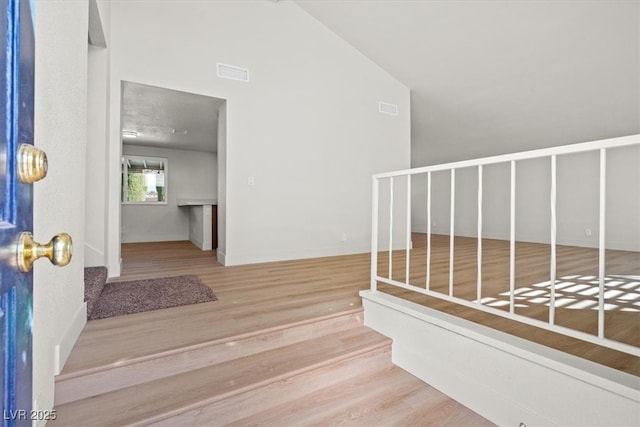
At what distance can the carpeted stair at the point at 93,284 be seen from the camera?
2.05 metres

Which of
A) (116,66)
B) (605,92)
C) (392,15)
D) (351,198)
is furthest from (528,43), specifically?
(116,66)

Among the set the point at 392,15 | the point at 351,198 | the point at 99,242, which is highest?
the point at 392,15

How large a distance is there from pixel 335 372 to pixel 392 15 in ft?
Answer: 14.0

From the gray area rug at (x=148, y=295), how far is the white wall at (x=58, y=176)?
0.40 meters

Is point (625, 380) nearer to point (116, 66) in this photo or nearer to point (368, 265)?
point (368, 265)

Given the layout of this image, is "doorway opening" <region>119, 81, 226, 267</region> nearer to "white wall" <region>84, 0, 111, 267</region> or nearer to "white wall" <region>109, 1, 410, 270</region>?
"white wall" <region>109, 1, 410, 270</region>

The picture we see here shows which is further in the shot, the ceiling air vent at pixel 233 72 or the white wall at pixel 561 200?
the white wall at pixel 561 200

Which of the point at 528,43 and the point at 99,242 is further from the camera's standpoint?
the point at 528,43

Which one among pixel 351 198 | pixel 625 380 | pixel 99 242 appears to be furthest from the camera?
pixel 351 198

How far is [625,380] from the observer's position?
1065 mm

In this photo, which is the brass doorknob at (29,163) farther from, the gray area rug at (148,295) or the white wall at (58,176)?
the gray area rug at (148,295)

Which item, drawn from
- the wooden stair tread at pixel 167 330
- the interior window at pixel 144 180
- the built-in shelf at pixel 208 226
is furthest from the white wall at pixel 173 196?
the wooden stair tread at pixel 167 330

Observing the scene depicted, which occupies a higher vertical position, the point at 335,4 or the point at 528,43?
the point at 335,4

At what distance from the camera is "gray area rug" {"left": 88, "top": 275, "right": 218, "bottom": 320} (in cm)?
212
